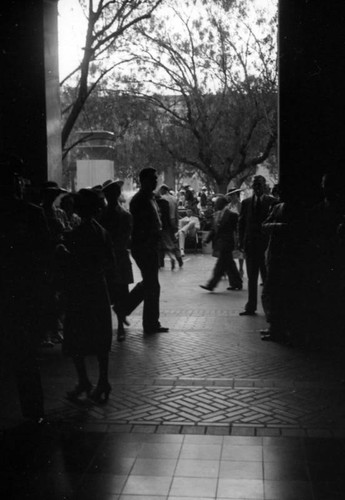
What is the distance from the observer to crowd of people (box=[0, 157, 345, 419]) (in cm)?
514

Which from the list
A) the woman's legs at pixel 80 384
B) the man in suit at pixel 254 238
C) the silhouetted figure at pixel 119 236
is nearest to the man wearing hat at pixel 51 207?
the silhouetted figure at pixel 119 236

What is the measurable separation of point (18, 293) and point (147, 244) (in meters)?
3.86

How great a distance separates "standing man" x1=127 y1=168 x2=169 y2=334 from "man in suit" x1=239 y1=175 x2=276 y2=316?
1.60m

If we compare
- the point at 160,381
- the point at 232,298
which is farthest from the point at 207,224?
the point at 160,381

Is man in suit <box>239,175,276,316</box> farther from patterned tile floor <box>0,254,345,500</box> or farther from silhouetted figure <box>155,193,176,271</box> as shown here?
patterned tile floor <box>0,254,345,500</box>

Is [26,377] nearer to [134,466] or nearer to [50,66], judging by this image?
[134,466]

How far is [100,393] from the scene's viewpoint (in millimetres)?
5789

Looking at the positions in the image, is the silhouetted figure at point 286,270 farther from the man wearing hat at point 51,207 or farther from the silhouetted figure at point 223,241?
the silhouetted figure at point 223,241

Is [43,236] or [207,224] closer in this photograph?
[43,236]

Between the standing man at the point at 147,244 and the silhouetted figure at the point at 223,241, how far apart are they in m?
3.72

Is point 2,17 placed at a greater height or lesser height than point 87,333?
greater

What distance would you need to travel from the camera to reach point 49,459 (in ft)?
14.5

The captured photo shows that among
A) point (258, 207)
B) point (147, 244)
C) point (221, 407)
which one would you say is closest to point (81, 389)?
point (221, 407)

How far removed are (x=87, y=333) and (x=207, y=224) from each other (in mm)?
17038
